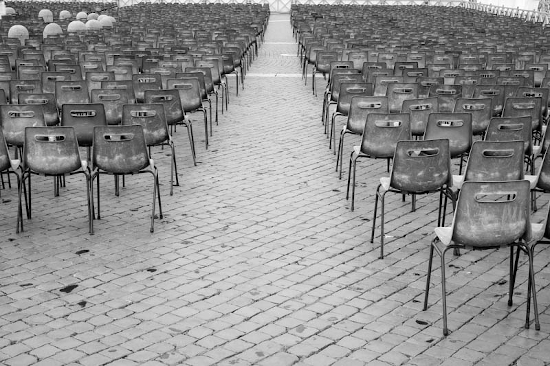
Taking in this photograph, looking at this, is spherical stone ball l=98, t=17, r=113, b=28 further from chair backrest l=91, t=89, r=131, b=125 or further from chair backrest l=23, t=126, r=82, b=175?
chair backrest l=23, t=126, r=82, b=175

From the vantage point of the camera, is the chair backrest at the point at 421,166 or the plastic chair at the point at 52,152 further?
the plastic chair at the point at 52,152

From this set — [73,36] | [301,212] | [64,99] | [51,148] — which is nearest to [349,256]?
[301,212]

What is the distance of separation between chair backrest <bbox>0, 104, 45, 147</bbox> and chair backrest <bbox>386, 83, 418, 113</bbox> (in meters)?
4.62

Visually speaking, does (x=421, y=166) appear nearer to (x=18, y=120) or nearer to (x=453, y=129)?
(x=453, y=129)

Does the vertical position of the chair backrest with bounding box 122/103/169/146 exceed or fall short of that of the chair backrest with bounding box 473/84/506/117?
it falls short

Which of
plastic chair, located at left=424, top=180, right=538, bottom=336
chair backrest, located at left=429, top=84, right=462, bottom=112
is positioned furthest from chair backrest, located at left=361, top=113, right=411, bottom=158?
plastic chair, located at left=424, top=180, right=538, bottom=336

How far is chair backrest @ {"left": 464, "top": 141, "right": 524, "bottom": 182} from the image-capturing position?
261 inches

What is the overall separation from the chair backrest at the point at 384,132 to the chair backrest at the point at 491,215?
9.45 ft

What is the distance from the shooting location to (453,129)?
321 inches

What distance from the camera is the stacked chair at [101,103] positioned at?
7.80 metres

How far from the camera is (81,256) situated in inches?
279

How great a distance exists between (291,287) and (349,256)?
3.06 ft

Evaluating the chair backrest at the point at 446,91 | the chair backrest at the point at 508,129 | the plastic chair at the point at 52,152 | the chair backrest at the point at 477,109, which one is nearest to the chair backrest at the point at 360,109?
the chair backrest at the point at 477,109

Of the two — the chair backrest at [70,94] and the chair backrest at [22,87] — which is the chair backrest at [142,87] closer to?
the chair backrest at [70,94]
